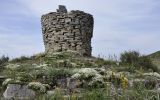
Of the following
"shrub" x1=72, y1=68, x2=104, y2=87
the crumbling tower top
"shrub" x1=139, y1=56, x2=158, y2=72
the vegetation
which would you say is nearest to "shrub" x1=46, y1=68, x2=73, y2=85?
the vegetation

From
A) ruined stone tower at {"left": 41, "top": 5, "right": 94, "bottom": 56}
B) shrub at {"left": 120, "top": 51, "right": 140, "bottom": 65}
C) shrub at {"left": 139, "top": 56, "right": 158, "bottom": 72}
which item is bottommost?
shrub at {"left": 139, "top": 56, "right": 158, "bottom": 72}

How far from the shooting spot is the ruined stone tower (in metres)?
21.0

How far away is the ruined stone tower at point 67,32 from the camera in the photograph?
20984 mm

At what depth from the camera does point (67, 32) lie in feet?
69.0

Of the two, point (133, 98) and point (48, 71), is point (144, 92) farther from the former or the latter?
point (48, 71)

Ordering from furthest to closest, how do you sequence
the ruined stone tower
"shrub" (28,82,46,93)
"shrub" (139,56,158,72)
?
"shrub" (139,56,158,72), the ruined stone tower, "shrub" (28,82,46,93)

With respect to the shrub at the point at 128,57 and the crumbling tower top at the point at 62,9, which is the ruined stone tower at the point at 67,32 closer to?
the crumbling tower top at the point at 62,9

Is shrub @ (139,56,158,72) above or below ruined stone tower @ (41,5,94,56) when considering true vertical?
below

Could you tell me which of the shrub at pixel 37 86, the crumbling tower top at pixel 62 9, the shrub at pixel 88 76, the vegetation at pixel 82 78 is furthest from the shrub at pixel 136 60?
the shrub at pixel 37 86

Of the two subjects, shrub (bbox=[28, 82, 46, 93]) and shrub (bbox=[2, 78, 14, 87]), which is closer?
shrub (bbox=[28, 82, 46, 93])

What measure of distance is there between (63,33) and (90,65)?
325 cm

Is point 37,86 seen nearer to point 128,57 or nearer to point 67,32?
point 67,32

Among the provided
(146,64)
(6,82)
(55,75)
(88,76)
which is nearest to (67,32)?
(146,64)

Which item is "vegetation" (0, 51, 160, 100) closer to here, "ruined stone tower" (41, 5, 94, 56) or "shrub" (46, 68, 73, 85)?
"shrub" (46, 68, 73, 85)
